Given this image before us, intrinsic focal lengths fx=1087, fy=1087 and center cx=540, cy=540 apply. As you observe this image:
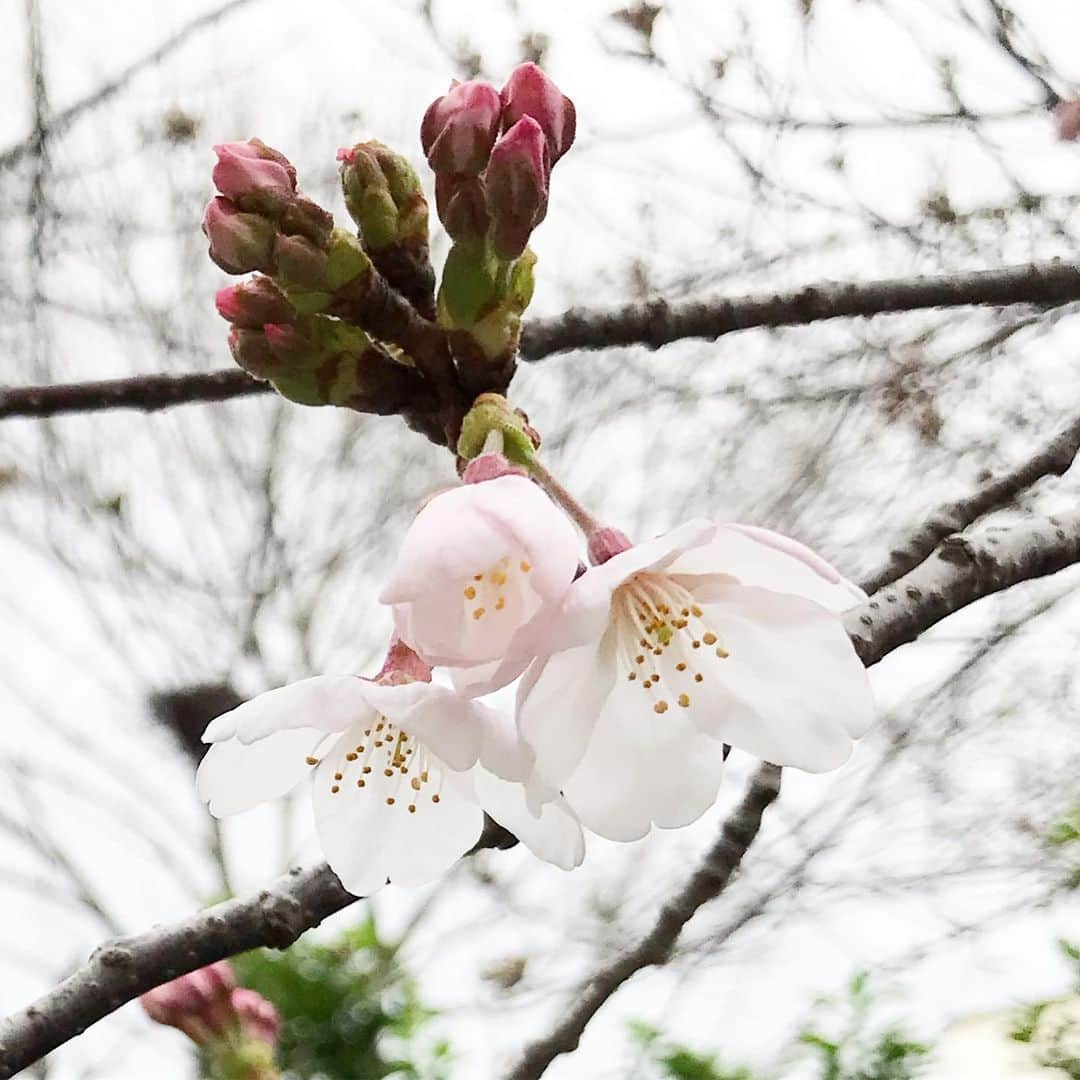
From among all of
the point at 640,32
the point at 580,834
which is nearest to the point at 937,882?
the point at 640,32

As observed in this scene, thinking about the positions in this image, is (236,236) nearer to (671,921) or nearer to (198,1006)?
(671,921)

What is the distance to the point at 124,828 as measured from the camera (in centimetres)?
283

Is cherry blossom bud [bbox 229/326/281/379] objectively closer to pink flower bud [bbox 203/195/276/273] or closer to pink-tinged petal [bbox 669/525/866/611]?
pink flower bud [bbox 203/195/276/273]

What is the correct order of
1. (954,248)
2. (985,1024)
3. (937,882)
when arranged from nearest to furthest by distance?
1. (985,1024)
2. (954,248)
3. (937,882)

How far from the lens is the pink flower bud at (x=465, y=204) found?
0.43m

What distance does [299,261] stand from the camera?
1.38 feet

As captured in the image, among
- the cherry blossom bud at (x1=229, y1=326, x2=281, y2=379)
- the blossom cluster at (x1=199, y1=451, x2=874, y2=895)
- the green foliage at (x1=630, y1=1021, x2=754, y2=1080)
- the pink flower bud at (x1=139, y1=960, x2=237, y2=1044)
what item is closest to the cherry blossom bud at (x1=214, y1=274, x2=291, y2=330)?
the cherry blossom bud at (x1=229, y1=326, x2=281, y2=379)

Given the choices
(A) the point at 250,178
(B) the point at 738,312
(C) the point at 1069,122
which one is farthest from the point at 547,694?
(C) the point at 1069,122

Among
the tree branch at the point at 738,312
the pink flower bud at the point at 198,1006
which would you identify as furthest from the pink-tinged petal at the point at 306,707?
the pink flower bud at the point at 198,1006

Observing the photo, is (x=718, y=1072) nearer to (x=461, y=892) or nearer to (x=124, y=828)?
(x=461, y=892)

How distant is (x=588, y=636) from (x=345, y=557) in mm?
2502

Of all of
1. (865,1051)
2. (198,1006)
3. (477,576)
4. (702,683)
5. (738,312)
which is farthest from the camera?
(865,1051)

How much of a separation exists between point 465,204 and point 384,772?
281mm

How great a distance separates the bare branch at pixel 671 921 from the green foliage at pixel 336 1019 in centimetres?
75
